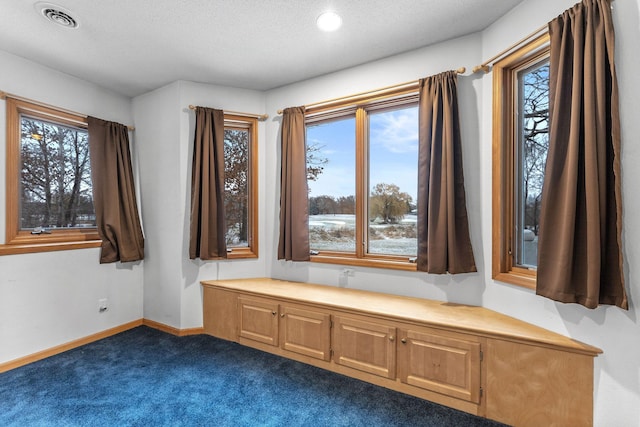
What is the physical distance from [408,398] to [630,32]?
233 cm

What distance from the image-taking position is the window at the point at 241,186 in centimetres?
321

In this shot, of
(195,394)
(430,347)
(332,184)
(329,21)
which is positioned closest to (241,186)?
(332,184)

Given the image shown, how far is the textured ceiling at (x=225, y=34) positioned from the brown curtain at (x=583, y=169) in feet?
2.15

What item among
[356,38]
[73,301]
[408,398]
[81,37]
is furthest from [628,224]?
[73,301]

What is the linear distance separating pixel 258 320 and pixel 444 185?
6.39 feet

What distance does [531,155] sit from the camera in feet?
6.50

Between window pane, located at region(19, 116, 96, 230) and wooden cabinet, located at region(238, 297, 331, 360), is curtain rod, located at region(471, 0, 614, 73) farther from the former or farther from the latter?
window pane, located at region(19, 116, 96, 230)

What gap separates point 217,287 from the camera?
294 cm

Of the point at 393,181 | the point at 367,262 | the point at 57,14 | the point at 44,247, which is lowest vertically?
the point at 367,262

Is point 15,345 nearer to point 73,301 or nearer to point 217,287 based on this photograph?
point 73,301

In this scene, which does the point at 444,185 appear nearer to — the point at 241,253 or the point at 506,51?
the point at 506,51

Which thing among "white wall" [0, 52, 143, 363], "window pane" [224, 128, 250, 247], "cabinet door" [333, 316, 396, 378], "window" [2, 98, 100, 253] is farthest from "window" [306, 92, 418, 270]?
"window" [2, 98, 100, 253]

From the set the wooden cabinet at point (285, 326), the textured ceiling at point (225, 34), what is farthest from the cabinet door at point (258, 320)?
the textured ceiling at point (225, 34)

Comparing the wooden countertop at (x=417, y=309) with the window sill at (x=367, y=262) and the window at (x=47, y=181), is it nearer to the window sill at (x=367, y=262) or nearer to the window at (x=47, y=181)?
the window sill at (x=367, y=262)
